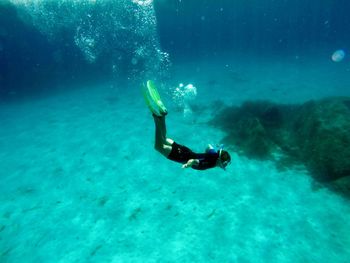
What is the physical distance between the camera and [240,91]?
77.2 ft

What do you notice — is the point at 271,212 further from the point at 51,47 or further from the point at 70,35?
the point at 51,47

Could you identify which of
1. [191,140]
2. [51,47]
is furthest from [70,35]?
[191,140]

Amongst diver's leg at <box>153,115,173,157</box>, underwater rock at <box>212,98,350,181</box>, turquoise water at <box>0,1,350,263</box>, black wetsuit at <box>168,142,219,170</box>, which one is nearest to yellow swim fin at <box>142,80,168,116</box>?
diver's leg at <box>153,115,173,157</box>

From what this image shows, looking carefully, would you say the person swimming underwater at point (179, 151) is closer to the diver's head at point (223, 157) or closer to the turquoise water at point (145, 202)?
the diver's head at point (223, 157)

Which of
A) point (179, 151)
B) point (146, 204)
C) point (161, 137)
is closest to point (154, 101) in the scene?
point (161, 137)

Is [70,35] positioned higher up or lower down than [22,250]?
higher up

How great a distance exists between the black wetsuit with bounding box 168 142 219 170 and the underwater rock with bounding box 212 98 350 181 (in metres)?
6.97

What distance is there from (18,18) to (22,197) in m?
26.0

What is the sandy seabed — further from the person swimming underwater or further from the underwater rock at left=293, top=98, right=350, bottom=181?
the person swimming underwater

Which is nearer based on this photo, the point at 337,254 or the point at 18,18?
the point at 337,254

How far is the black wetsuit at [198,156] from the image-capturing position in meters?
5.62

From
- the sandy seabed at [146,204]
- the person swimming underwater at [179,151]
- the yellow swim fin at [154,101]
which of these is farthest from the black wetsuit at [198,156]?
the sandy seabed at [146,204]

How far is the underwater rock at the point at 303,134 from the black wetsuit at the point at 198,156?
6974mm

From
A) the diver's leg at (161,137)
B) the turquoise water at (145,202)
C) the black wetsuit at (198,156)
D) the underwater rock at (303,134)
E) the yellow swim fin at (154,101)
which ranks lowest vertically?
the turquoise water at (145,202)
